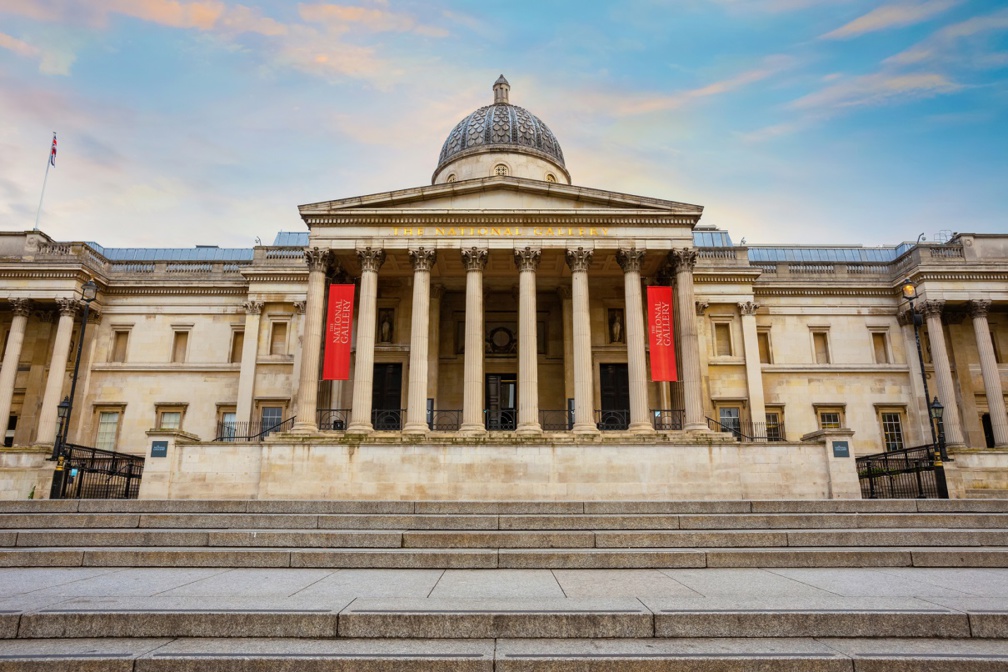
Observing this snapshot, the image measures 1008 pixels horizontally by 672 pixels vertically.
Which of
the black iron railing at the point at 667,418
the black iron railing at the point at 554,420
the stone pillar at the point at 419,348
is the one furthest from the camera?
the black iron railing at the point at 554,420

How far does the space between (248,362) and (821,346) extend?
98.9ft

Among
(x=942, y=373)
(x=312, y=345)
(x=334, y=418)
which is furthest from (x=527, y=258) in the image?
(x=942, y=373)

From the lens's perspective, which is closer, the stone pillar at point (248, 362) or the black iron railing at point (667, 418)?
the black iron railing at point (667, 418)

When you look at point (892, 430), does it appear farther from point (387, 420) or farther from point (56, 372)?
point (56, 372)

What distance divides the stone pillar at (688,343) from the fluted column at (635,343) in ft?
5.00

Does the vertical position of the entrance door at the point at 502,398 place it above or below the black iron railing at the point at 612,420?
above

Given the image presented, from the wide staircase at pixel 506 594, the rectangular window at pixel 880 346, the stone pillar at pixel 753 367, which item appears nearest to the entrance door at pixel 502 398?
the stone pillar at pixel 753 367

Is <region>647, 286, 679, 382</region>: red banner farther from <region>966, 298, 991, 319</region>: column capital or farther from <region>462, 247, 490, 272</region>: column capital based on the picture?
<region>966, 298, 991, 319</region>: column capital

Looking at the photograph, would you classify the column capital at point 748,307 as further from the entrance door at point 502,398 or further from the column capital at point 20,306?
the column capital at point 20,306

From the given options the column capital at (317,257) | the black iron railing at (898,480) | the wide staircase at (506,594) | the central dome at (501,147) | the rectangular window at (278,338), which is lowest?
the wide staircase at (506,594)

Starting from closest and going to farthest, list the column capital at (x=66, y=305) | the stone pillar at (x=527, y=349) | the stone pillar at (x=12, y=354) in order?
1. the stone pillar at (x=527, y=349)
2. the stone pillar at (x=12, y=354)
3. the column capital at (x=66, y=305)

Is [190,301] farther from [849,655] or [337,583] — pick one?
[849,655]

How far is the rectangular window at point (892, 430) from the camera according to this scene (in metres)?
30.7

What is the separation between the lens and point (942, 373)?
96.2 feet
